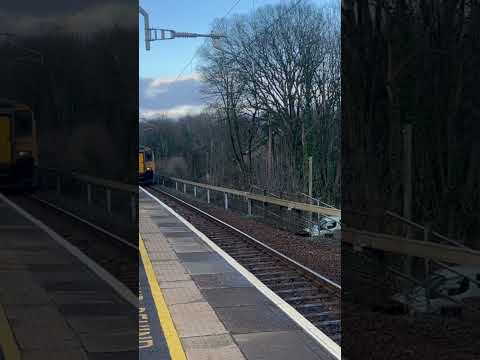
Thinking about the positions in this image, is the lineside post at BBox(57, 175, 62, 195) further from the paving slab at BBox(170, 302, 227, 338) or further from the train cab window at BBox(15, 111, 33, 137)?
the paving slab at BBox(170, 302, 227, 338)

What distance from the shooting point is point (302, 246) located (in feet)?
21.0

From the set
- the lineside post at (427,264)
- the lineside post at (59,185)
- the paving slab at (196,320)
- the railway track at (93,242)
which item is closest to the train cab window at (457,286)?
the lineside post at (427,264)

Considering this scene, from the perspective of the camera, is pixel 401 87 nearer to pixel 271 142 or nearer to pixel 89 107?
pixel 89 107

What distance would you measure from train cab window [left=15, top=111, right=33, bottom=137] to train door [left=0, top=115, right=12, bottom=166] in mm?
32

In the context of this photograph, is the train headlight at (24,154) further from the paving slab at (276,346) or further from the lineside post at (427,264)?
the paving slab at (276,346)

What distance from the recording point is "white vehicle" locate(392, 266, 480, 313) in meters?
1.70

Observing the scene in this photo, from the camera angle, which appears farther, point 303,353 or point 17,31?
point 303,353

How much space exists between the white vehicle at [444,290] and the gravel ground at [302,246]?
285 cm

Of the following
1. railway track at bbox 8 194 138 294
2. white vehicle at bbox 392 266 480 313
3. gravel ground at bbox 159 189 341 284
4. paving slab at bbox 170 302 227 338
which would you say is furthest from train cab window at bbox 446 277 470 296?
gravel ground at bbox 159 189 341 284

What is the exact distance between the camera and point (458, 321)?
1.76m

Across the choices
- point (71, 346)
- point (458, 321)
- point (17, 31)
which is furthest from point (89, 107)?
point (458, 321)

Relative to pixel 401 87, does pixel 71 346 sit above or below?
below

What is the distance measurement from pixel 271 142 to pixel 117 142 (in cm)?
338

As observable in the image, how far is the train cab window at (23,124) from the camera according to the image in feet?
5.10
